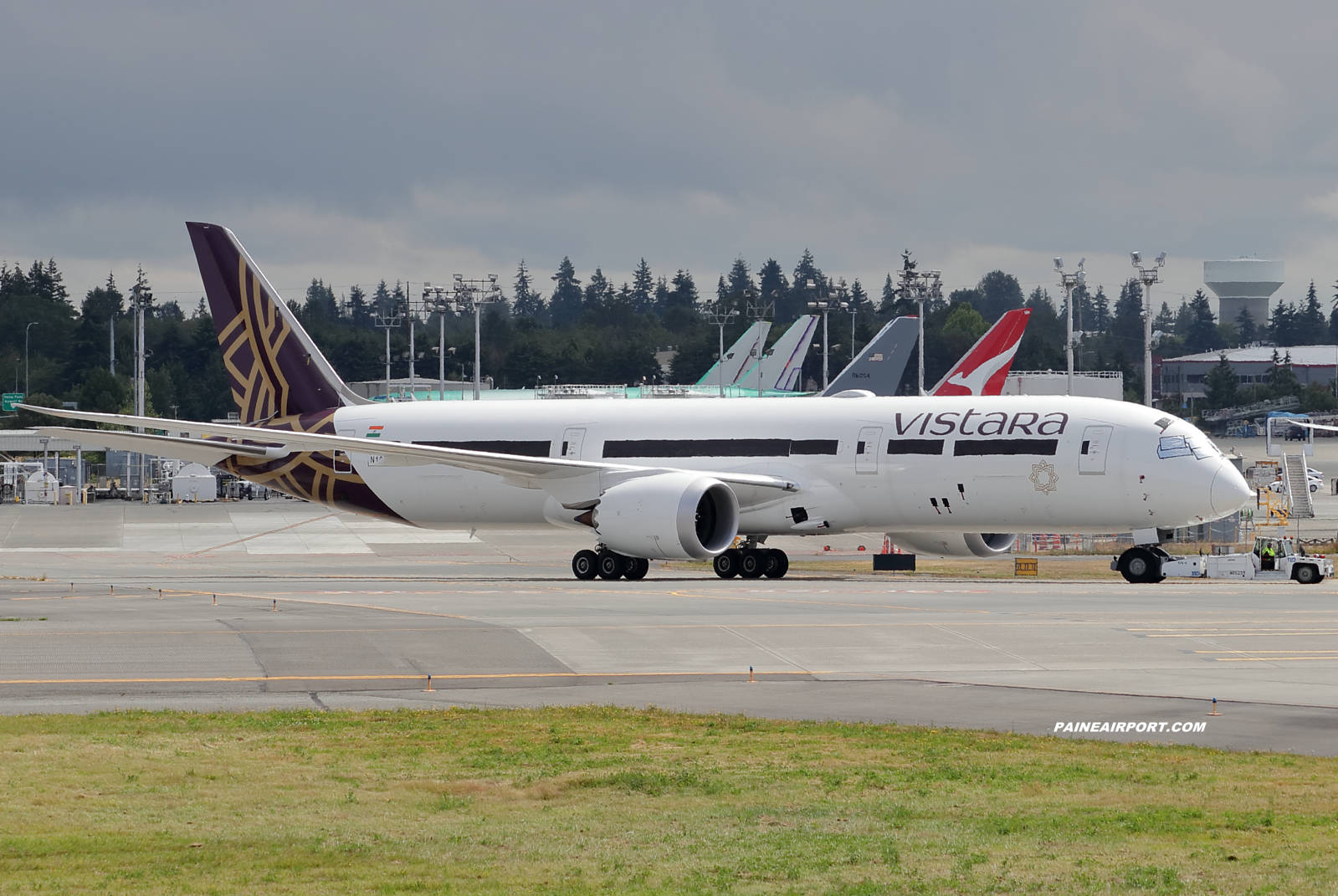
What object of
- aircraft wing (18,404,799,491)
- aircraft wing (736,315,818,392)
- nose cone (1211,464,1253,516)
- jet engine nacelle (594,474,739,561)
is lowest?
jet engine nacelle (594,474,739,561)

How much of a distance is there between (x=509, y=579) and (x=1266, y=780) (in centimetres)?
2818

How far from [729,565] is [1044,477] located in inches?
342

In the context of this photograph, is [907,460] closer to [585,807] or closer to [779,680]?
[779,680]

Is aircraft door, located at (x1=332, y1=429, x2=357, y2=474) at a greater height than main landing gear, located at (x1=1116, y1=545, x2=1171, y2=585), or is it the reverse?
aircraft door, located at (x1=332, y1=429, x2=357, y2=474)

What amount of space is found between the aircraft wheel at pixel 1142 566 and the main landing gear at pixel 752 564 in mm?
8465

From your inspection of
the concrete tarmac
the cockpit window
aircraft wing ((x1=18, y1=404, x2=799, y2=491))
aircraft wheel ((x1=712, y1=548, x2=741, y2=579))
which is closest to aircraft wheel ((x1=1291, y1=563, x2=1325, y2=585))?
the concrete tarmac

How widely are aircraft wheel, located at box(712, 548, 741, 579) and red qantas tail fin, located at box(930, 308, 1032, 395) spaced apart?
3216 cm

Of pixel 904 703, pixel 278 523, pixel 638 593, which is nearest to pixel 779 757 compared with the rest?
pixel 904 703

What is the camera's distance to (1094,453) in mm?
35844

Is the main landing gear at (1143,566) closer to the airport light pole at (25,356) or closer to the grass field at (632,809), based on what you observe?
the grass field at (632,809)

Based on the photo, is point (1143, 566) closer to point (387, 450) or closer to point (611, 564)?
point (611, 564)

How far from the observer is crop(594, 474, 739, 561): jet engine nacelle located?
1452 inches

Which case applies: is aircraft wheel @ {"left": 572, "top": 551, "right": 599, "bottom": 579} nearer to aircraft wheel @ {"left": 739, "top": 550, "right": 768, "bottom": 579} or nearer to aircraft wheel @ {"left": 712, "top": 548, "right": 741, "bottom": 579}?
aircraft wheel @ {"left": 712, "top": 548, "right": 741, "bottom": 579}

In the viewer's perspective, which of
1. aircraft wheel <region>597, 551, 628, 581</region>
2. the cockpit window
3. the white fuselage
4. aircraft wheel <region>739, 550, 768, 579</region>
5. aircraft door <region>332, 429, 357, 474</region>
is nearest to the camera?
the cockpit window
